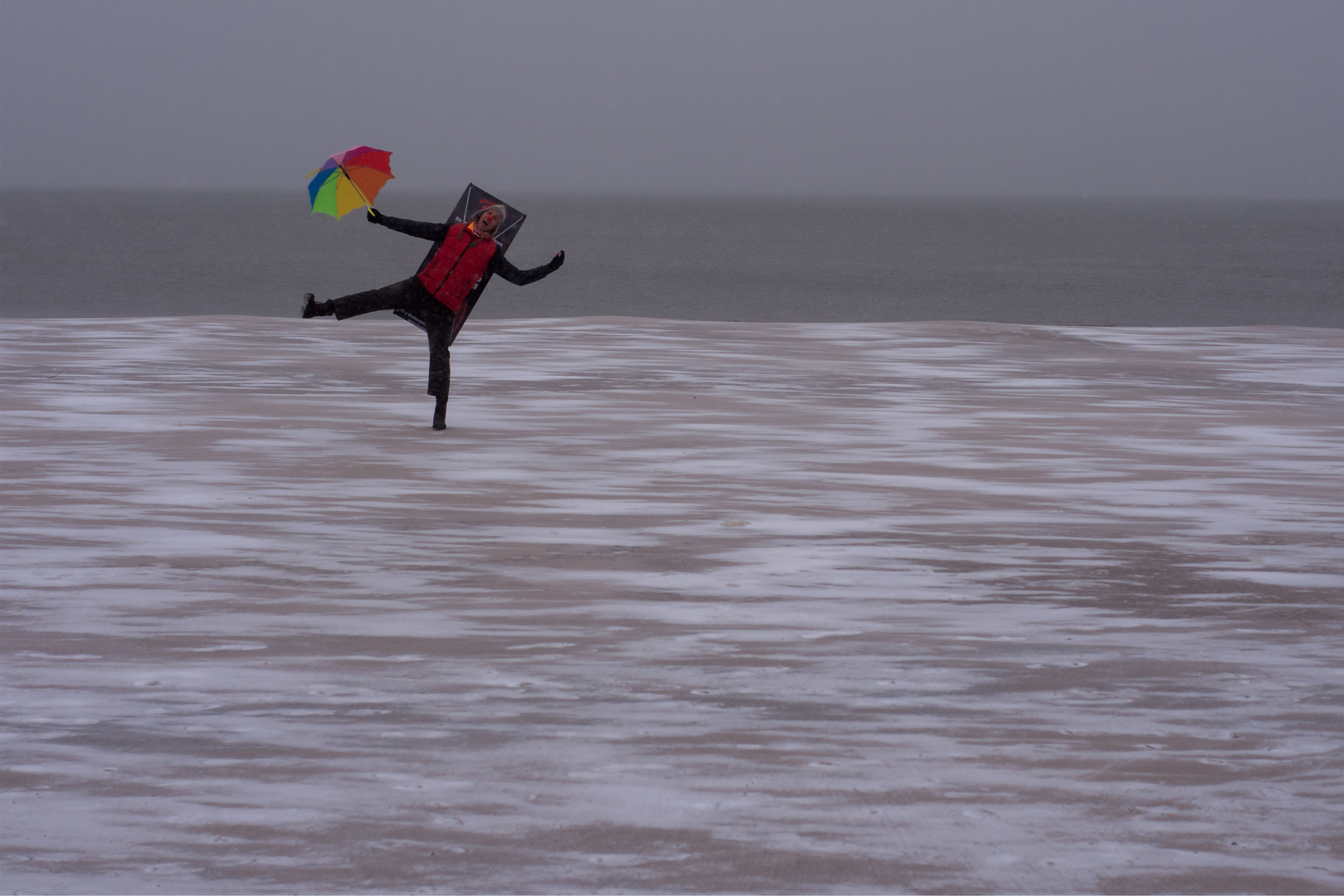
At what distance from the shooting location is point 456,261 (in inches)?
356

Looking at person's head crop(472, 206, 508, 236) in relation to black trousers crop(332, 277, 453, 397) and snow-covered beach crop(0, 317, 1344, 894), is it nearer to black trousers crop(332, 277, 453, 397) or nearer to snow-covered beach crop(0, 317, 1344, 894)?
black trousers crop(332, 277, 453, 397)

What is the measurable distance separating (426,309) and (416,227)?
0.56 meters

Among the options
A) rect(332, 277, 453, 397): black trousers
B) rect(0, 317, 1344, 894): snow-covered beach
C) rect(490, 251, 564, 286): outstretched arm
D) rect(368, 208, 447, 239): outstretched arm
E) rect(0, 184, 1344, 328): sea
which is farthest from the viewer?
rect(0, 184, 1344, 328): sea

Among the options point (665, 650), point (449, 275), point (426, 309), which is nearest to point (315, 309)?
point (426, 309)

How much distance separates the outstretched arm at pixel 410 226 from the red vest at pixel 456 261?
7 cm

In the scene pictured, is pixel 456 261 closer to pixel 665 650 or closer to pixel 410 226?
pixel 410 226

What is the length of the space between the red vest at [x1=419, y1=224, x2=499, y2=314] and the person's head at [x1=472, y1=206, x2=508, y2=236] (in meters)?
0.05

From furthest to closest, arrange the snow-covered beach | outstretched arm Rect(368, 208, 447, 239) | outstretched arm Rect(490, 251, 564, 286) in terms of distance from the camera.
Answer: outstretched arm Rect(490, 251, 564, 286) < outstretched arm Rect(368, 208, 447, 239) < the snow-covered beach

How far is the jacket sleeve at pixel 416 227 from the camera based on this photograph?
28.3 ft

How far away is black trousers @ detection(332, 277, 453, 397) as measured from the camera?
29.1 feet

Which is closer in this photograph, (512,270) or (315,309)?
(315,309)

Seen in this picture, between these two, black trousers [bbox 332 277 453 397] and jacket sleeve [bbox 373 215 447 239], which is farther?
black trousers [bbox 332 277 453 397]

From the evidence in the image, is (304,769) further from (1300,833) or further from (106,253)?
(106,253)

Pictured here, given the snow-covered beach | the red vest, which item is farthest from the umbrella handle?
the snow-covered beach
